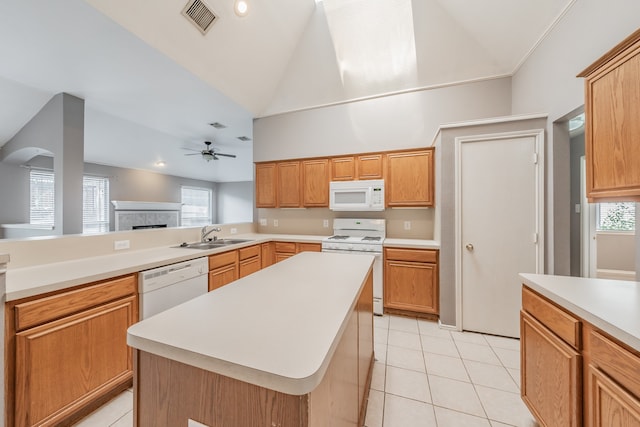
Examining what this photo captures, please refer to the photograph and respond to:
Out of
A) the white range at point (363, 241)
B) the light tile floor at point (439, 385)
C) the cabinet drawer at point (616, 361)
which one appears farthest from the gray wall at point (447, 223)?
the cabinet drawer at point (616, 361)

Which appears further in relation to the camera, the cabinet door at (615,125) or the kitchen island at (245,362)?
the cabinet door at (615,125)

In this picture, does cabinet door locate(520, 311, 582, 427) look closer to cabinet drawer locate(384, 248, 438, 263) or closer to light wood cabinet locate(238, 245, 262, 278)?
cabinet drawer locate(384, 248, 438, 263)

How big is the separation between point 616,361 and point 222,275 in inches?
112

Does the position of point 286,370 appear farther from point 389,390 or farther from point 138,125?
point 138,125

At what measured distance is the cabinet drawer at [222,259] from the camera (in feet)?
8.59

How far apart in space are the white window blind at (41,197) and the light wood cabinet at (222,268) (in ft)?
15.0

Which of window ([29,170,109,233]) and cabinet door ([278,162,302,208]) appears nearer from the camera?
cabinet door ([278,162,302,208])

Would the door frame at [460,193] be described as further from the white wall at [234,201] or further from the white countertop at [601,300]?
the white wall at [234,201]

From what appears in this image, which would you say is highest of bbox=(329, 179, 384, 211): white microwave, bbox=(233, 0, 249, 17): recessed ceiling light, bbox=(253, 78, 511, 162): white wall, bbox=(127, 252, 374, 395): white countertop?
bbox=(233, 0, 249, 17): recessed ceiling light

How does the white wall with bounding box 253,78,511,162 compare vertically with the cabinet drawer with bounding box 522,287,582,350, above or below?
above

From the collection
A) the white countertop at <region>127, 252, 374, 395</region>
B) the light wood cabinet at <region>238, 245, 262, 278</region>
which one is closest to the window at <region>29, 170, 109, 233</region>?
the light wood cabinet at <region>238, 245, 262, 278</region>

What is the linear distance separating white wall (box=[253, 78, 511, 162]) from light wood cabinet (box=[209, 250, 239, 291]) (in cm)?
205

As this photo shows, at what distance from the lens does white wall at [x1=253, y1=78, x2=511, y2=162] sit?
128 inches

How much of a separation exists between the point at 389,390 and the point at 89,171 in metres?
7.14
